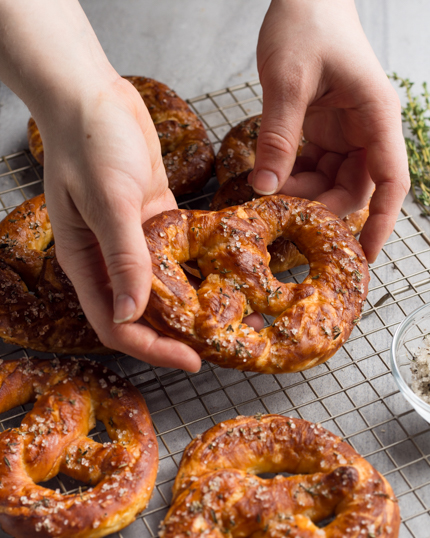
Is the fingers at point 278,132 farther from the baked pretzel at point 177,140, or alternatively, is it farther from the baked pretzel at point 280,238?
the baked pretzel at point 177,140

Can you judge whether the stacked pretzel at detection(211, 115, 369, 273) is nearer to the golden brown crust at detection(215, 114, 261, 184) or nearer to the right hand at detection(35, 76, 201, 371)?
the golden brown crust at detection(215, 114, 261, 184)

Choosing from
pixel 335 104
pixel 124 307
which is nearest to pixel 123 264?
pixel 124 307

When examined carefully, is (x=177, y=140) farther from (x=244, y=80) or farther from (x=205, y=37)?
(x=205, y=37)

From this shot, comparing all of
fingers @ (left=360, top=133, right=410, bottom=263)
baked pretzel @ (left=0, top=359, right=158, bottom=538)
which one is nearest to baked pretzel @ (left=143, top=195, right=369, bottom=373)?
fingers @ (left=360, top=133, right=410, bottom=263)

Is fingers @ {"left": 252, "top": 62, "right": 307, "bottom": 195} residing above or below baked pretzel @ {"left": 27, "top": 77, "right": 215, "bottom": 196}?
above

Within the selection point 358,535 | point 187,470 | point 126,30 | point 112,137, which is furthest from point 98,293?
point 126,30

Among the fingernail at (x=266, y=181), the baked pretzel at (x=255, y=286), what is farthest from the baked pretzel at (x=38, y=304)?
the fingernail at (x=266, y=181)
